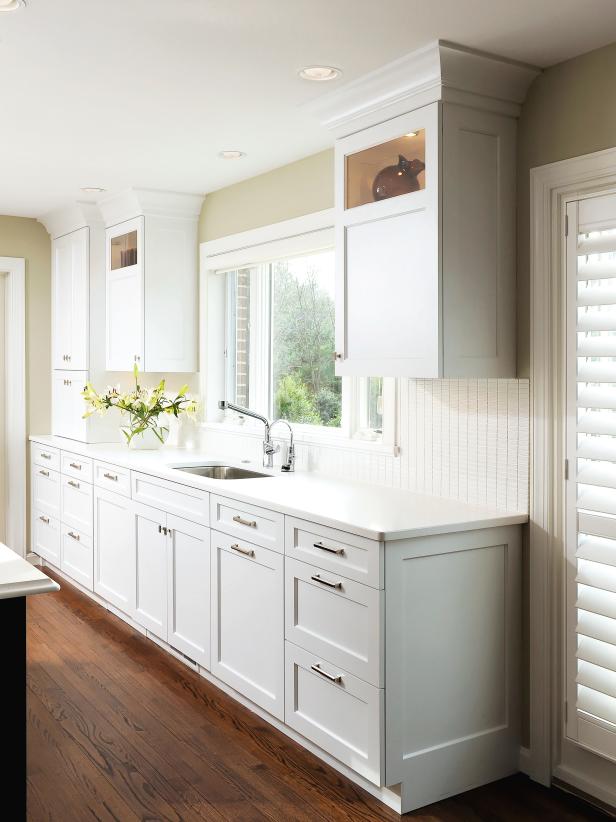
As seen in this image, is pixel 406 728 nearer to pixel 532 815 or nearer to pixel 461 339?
pixel 532 815

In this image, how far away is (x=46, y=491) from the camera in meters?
5.45

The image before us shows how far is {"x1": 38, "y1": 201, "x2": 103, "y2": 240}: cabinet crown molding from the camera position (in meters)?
5.14

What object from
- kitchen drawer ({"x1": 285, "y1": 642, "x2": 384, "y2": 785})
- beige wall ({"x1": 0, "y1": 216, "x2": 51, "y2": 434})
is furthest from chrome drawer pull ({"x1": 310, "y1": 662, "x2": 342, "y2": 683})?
beige wall ({"x1": 0, "y1": 216, "x2": 51, "y2": 434})

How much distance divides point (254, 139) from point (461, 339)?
151 centimetres

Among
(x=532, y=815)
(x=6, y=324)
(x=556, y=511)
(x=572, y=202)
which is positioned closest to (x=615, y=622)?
(x=556, y=511)

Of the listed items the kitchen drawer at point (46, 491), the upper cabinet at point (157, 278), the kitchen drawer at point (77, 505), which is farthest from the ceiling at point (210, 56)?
the kitchen drawer at point (46, 491)

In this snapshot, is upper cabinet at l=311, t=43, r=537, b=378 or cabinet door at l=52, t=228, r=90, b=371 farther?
cabinet door at l=52, t=228, r=90, b=371

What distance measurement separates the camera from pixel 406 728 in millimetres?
2572

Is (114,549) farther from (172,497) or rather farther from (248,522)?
(248,522)

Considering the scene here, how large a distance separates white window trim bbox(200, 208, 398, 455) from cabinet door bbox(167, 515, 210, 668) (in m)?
0.73

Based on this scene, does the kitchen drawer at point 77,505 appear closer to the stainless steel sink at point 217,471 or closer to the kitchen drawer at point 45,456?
the kitchen drawer at point 45,456

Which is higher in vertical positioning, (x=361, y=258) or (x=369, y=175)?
(x=369, y=175)

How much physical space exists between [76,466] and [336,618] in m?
2.71

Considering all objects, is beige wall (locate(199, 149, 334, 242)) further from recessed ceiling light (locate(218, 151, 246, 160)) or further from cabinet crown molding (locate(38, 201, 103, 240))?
cabinet crown molding (locate(38, 201, 103, 240))
